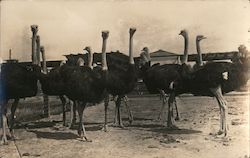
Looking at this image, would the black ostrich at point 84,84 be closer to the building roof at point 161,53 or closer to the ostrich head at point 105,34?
the ostrich head at point 105,34

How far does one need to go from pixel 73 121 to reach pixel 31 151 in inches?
20.2

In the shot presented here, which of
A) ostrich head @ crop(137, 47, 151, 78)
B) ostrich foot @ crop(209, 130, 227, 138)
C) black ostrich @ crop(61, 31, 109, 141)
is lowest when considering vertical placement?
ostrich foot @ crop(209, 130, 227, 138)

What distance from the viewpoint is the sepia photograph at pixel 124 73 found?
3885 millimetres

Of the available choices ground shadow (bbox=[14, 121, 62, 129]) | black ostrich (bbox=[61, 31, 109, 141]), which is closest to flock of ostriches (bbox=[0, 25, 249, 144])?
black ostrich (bbox=[61, 31, 109, 141])

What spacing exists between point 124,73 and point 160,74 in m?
0.29

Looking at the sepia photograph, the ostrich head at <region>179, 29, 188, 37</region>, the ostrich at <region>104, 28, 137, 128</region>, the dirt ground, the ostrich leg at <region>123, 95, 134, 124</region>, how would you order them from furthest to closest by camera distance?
the ostrich leg at <region>123, 95, 134, 124</region> → the ostrich at <region>104, 28, 137, 128</region> → the ostrich head at <region>179, 29, 188, 37</region> → the sepia photograph → the dirt ground

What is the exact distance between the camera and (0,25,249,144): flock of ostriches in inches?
156

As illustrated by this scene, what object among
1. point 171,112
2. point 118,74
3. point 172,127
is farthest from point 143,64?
point 172,127

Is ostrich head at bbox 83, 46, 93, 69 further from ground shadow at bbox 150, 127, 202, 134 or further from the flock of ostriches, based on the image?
ground shadow at bbox 150, 127, 202, 134

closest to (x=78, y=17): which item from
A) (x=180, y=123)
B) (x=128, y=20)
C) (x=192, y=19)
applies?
(x=128, y=20)

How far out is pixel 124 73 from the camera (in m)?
4.18

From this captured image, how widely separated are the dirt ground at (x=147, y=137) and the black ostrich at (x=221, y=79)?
0.06 metres

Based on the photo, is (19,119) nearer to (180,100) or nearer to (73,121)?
(73,121)

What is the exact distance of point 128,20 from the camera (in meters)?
4.01
